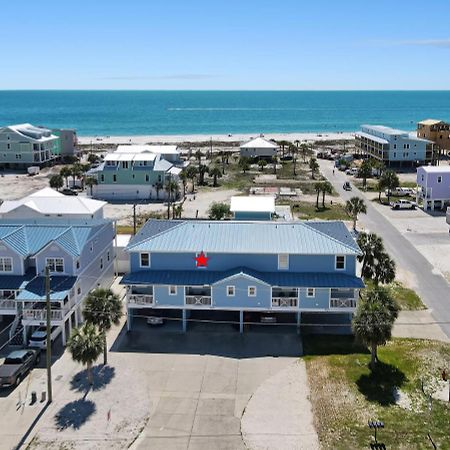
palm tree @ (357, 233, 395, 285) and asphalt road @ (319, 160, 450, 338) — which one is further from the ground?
palm tree @ (357, 233, 395, 285)

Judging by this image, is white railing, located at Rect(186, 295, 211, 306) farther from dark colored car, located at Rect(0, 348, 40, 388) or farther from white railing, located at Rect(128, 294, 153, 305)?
dark colored car, located at Rect(0, 348, 40, 388)

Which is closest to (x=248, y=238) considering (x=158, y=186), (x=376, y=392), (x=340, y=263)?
(x=340, y=263)

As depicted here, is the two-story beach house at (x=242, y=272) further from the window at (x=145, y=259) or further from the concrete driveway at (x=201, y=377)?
the concrete driveway at (x=201, y=377)

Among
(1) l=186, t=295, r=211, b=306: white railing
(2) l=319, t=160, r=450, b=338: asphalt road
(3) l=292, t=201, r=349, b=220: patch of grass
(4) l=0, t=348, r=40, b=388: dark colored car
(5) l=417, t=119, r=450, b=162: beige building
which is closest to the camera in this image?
(4) l=0, t=348, r=40, b=388: dark colored car

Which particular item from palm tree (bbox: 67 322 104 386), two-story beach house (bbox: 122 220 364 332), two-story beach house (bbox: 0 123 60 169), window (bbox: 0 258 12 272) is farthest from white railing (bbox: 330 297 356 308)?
two-story beach house (bbox: 0 123 60 169)

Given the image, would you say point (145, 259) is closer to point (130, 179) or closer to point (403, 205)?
point (403, 205)
